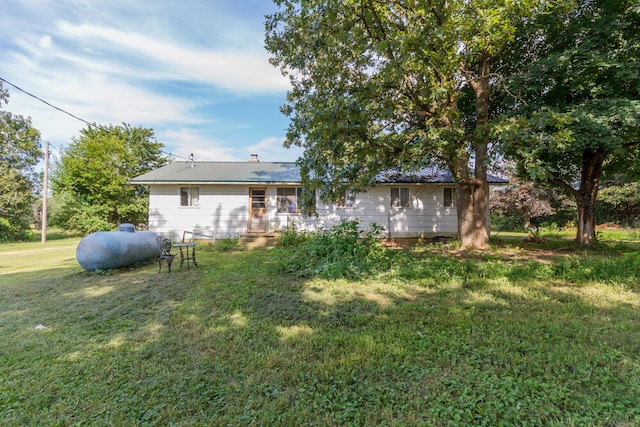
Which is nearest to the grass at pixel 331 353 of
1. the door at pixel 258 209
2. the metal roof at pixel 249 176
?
the metal roof at pixel 249 176

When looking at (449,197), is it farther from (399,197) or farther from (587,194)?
(587,194)

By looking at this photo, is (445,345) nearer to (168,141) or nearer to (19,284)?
(19,284)

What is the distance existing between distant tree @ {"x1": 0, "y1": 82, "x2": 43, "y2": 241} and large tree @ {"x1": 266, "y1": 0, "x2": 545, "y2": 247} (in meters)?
19.4

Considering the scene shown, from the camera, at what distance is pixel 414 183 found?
13.1 m

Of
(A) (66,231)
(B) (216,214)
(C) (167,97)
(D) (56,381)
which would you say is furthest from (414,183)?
(A) (66,231)

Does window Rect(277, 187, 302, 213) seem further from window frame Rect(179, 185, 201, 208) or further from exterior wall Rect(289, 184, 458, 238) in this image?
window frame Rect(179, 185, 201, 208)

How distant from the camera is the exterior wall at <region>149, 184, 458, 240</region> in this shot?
13422 millimetres

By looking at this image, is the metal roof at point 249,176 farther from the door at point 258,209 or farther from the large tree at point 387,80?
the large tree at point 387,80

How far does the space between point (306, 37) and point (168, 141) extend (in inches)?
841

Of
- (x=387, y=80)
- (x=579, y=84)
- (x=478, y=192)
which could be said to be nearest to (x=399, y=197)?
(x=478, y=192)

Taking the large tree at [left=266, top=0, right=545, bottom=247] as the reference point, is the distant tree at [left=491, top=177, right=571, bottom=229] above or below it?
below

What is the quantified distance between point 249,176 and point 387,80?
8537mm

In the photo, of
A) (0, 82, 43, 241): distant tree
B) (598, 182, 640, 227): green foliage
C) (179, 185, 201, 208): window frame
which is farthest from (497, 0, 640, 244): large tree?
(0, 82, 43, 241): distant tree

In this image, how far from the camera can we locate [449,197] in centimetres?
1366
